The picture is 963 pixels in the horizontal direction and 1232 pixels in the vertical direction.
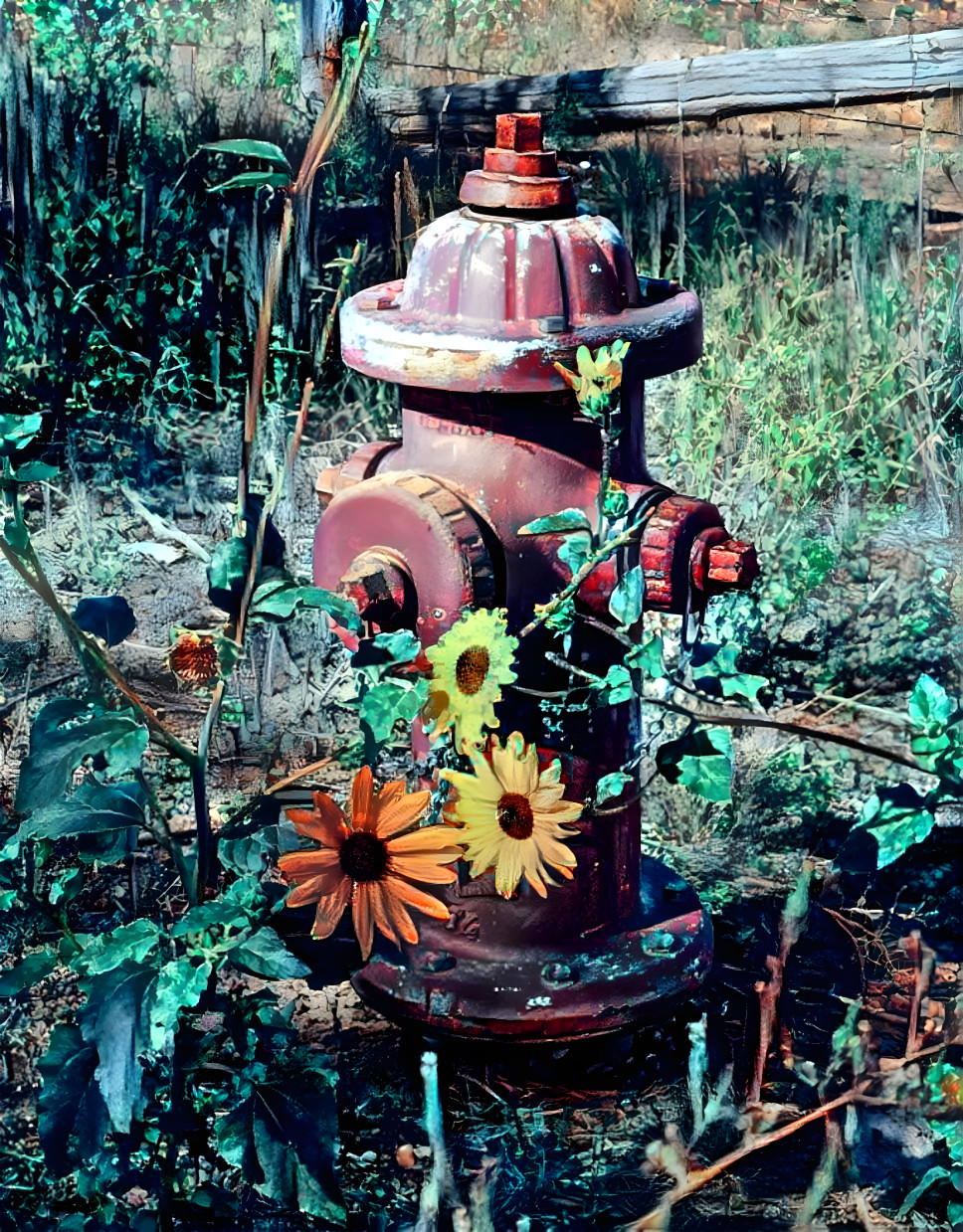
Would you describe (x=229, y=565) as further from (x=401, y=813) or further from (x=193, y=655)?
(x=401, y=813)

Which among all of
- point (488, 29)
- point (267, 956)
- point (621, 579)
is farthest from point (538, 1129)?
point (488, 29)

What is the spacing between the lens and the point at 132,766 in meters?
2.25

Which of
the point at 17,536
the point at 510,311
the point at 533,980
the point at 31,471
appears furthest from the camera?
the point at 533,980

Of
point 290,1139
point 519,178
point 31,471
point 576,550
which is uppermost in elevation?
point 519,178

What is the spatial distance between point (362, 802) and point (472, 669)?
27 centimetres

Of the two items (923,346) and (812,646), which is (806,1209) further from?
(923,346)

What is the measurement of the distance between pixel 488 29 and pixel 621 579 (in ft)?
16.3

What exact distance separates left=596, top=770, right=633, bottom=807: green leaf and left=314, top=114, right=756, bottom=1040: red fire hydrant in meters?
0.09

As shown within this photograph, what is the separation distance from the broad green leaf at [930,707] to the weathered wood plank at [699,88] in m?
2.94

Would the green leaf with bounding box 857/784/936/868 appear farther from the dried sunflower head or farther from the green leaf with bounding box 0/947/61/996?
the green leaf with bounding box 0/947/61/996

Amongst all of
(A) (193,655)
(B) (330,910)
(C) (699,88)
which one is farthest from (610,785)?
(C) (699,88)

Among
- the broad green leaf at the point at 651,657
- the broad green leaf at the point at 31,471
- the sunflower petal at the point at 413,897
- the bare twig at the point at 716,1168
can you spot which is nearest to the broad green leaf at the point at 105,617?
the broad green leaf at the point at 31,471

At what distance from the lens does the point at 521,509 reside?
8.41 ft

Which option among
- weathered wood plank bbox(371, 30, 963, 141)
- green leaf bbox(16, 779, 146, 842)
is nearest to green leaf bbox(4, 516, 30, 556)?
green leaf bbox(16, 779, 146, 842)
